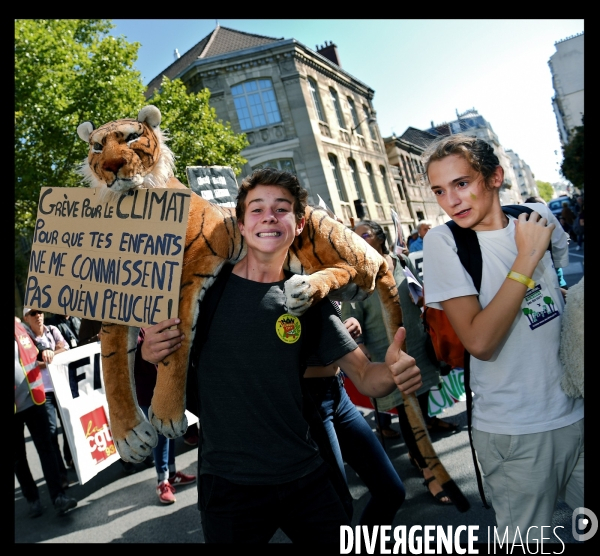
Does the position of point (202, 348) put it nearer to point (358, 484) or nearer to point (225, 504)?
point (225, 504)

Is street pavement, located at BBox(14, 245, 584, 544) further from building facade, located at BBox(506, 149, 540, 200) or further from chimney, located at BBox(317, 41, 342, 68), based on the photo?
building facade, located at BBox(506, 149, 540, 200)

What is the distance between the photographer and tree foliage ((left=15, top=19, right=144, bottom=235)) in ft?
43.7

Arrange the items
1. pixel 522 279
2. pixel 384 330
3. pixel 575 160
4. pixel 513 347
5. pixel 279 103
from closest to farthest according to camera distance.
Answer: pixel 522 279, pixel 513 347, pixel 384 330, pixel 279 103, pixel 575 160

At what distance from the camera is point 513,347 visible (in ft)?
6.26

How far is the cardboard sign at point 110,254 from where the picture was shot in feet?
6.87

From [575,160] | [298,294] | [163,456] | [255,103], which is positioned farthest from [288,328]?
[575,160]

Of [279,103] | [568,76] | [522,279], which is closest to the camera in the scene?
[522,279]

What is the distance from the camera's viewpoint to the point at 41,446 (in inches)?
177

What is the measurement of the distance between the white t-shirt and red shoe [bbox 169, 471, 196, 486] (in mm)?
3460

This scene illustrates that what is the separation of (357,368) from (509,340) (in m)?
0.65

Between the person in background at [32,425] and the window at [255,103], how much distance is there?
18193mm

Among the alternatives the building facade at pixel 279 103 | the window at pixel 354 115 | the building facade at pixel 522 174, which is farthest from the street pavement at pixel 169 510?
the building facade at pixel 522 174

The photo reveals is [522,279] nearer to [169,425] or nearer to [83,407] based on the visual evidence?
[169,425]

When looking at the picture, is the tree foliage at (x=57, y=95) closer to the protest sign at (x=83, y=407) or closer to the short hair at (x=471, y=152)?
the protest sign at (x=83, y=407)
